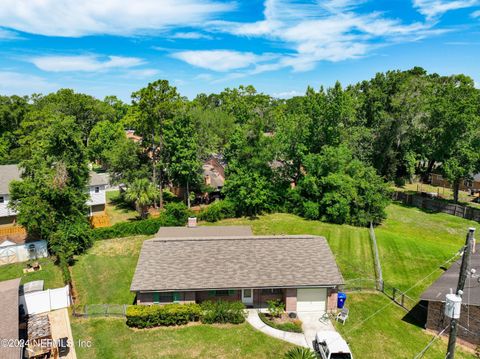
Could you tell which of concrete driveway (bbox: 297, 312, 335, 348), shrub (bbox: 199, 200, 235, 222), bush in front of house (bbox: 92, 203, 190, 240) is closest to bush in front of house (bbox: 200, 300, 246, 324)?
concrete driveway (bbox: 297, 312, 335, 348)

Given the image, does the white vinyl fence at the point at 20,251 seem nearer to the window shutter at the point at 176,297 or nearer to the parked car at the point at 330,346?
the window shutter at the point at 176,297

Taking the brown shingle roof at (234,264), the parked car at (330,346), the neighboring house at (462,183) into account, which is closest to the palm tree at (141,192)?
the brown shingle roof at (234,264)

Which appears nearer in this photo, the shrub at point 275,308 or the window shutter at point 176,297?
the shrub at point 275,308

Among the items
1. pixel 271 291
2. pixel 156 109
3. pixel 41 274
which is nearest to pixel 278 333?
pixel 271 291

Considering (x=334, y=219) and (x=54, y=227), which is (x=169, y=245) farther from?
(x=334, y=219)

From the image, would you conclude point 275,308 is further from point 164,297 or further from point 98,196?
point 98,196

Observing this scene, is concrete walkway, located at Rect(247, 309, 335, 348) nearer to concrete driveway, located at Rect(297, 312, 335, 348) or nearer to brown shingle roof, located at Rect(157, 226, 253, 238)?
concrete driveway, located at Rect(297, 312, 335, 348)
